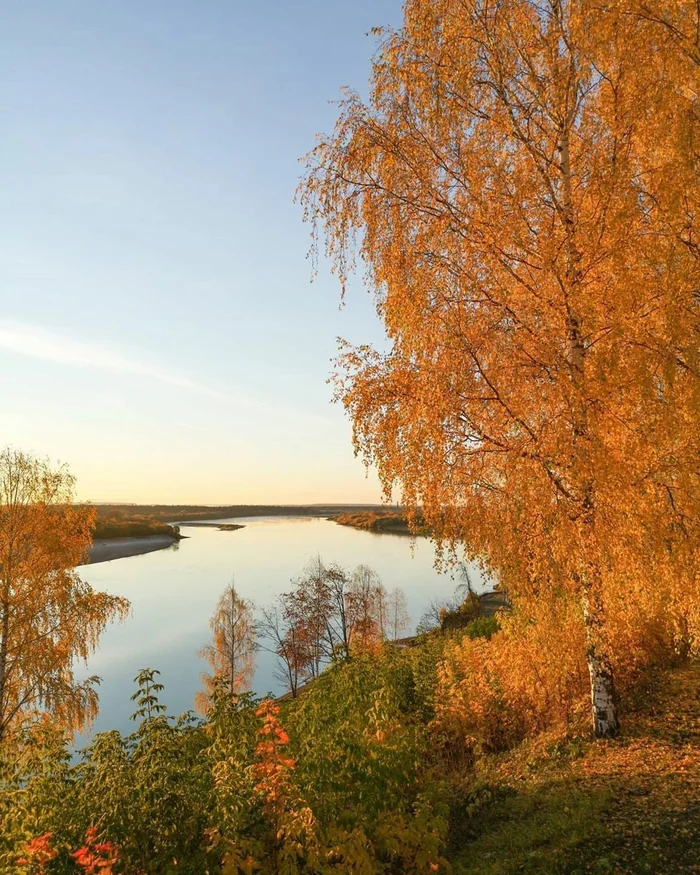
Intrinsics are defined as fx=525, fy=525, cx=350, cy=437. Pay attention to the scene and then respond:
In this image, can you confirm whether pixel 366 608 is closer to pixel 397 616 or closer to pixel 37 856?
pixel 397 616

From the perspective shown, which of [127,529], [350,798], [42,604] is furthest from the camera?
[127,529]

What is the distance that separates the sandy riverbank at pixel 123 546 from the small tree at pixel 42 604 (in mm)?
58695

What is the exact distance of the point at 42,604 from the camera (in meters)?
14.0

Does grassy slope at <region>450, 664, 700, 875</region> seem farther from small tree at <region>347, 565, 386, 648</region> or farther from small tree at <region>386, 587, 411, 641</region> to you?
small tree at <region>386, 587, 411, 641</region>

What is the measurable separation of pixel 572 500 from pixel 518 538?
0.78 m

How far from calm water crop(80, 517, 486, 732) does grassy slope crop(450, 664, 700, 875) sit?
2.41 metres

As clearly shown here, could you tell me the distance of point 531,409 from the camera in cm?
615

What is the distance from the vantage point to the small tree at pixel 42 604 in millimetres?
13750

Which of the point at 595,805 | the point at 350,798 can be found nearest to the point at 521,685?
the point at 595,805

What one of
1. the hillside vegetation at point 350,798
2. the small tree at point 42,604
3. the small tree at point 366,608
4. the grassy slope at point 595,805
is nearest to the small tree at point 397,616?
the small tree at point 366,608

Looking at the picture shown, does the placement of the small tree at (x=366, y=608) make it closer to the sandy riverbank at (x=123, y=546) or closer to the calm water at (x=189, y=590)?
the calm water at (x=189, y=590)

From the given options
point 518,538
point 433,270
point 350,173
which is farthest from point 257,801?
point 350,173

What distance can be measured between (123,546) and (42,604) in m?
74.1

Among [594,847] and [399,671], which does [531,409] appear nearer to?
[594,847]
